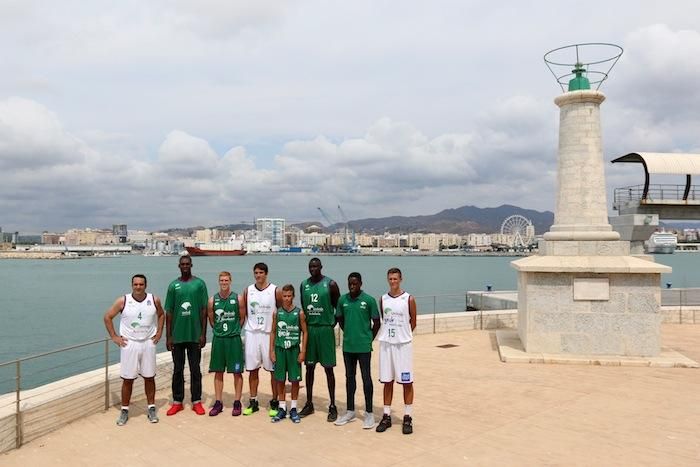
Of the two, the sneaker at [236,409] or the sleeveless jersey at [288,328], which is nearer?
the sleeveless jersey at [288,328]

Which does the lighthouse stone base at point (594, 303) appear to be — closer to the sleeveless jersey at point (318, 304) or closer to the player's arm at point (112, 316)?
the sleeveless jersey at point (318, 304)

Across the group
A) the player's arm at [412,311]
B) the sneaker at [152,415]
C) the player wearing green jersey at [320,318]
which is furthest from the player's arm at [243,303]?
the player's arm at [412,311]

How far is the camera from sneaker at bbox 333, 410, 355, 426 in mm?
6035

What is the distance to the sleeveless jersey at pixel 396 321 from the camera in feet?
19.2

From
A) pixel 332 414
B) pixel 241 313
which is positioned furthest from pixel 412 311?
pixel 241 313

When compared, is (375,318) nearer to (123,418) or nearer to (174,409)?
(174,409)

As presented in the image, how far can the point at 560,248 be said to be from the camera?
33.8ft

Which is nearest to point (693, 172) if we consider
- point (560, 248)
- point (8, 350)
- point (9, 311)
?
point (560, 248)

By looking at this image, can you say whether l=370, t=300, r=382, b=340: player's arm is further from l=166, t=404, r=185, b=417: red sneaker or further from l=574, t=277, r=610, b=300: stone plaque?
l=574, t=277, r=610, b=300: stone plaque

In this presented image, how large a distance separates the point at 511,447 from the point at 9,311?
46.5 metres

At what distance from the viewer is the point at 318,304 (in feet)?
20.1

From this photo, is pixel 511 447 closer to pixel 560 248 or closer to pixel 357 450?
pixel 357 450

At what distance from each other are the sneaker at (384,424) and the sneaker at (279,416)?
44.6 inches

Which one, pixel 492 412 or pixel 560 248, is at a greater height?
pixel 560 248
